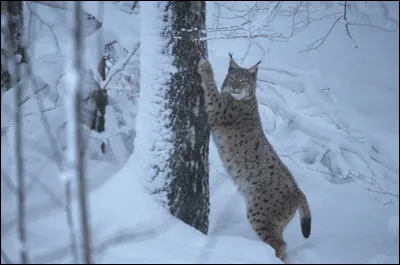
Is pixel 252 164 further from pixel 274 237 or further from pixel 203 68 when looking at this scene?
pixel 203 68

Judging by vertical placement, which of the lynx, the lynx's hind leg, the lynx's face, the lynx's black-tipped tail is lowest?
the lynx's hind leg

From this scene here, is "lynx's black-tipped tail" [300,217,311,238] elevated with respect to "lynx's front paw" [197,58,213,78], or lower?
lower

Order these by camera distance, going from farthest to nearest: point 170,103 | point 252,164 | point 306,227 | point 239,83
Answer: point 239,83
point 252,164
point 306,227
point 170,103

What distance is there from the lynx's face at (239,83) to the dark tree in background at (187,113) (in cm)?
106

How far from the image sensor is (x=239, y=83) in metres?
4.20

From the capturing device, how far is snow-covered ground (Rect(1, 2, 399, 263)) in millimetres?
2344

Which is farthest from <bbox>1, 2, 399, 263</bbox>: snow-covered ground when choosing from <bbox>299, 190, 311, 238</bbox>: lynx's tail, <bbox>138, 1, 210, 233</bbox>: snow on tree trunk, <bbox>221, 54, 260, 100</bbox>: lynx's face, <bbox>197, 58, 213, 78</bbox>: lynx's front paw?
<bbox>197, 58, 213, 78</bbox>: lynx's front paw

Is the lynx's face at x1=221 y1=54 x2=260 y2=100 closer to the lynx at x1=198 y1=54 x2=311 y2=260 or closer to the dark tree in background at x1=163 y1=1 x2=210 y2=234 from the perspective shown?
the lynx at x1=198 y1=54 x2=311 y2=260

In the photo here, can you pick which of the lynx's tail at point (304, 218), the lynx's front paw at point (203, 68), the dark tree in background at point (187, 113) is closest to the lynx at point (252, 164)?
the lynx's tail at point (304, 218)

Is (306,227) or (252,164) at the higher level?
(252,164)

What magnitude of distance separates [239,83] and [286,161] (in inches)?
88.3

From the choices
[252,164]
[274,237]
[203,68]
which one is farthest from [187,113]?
[274,237]

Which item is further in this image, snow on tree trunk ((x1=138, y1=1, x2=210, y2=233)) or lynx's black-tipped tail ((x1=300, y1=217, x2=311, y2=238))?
lynx's black-tipped tail ((x1=300, y1=217, x2=311, y2=238))

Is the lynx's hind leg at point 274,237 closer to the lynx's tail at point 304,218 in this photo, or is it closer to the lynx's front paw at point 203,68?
the lynx's tail at point 304,218
